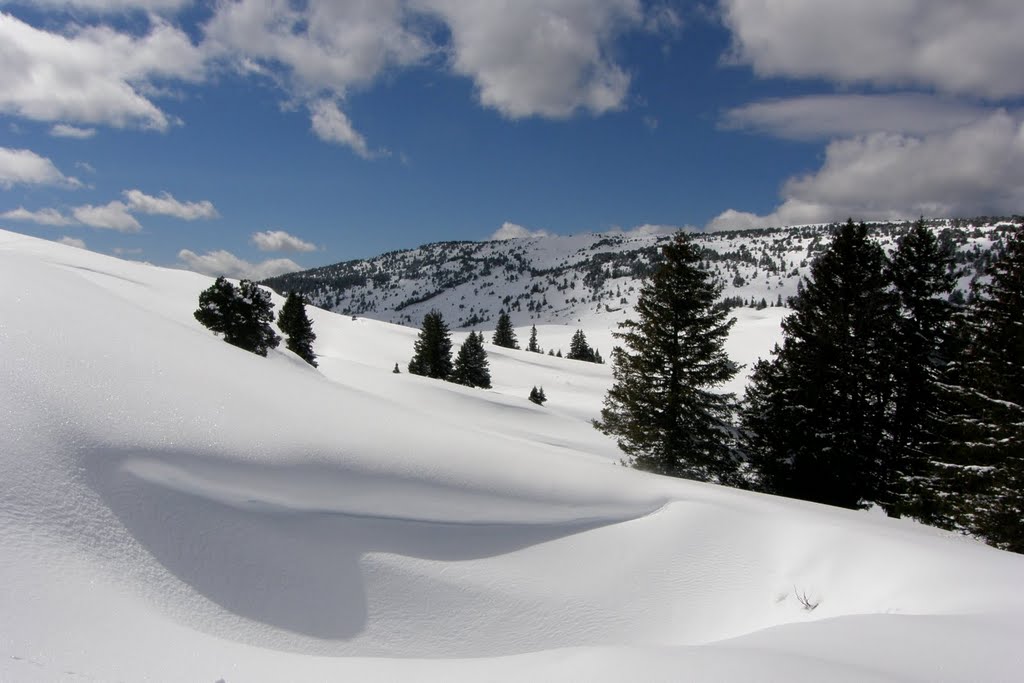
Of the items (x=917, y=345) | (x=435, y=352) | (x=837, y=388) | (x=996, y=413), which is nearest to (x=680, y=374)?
(x=837, y=388)

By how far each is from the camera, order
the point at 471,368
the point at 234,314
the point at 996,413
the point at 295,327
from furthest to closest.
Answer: the point at 471,368 → the point at 295,327 → the point at 234,314 → the point at 996,413

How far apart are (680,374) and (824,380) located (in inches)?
171

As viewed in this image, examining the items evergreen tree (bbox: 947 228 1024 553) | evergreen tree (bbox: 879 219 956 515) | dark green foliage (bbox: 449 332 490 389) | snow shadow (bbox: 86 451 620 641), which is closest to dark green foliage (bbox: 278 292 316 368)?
dark green foliage (bbox: 449 332 490 389)

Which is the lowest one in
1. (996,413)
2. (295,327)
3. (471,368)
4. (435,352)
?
(471,368)

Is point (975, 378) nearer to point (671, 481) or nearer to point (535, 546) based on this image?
point (671, 481)

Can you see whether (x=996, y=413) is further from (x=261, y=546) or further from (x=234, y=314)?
(x=234, y=314)

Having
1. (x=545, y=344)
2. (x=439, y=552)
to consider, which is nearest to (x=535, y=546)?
(x=439, y=552)

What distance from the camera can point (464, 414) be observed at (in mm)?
26391

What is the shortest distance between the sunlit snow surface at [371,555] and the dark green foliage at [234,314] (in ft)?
52.1

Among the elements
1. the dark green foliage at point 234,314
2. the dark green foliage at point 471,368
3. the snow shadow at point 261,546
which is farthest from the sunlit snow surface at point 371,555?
the dark green foliage at point 471,368

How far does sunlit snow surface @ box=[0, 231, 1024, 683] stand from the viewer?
3.95 metres

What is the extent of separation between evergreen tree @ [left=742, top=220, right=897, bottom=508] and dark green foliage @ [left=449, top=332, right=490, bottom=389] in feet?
125

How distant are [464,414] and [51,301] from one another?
19.1m

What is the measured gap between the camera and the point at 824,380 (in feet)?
47.9
